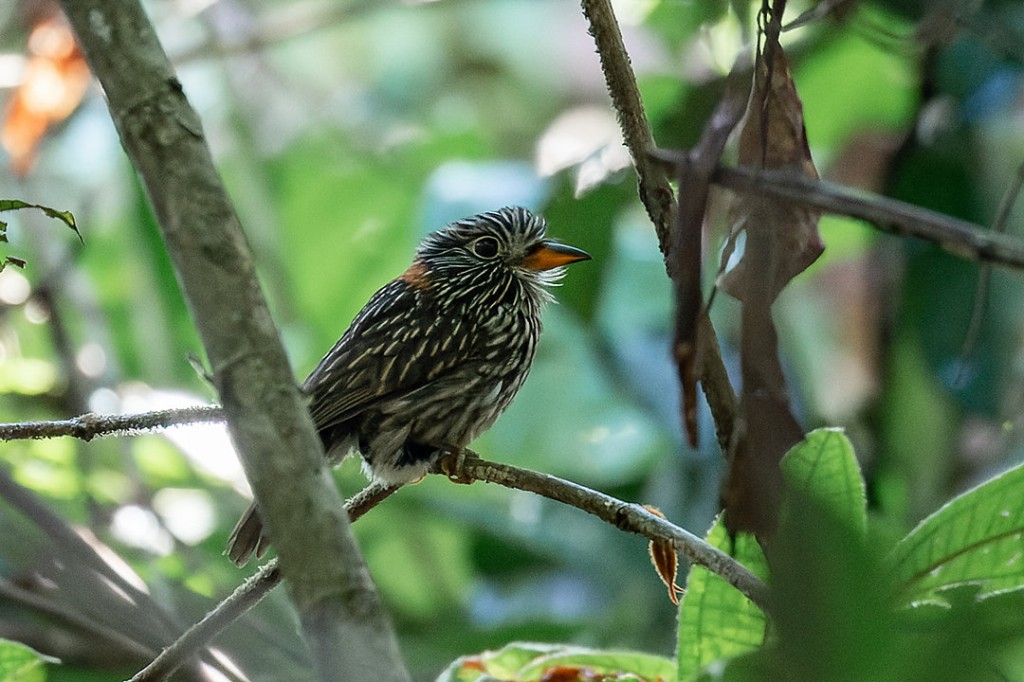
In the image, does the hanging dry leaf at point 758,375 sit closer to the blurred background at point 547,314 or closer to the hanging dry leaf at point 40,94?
the blurred background at point 547,314

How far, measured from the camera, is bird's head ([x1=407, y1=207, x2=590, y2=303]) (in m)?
3.28

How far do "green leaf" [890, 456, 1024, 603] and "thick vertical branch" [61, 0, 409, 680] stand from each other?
2.71 ft

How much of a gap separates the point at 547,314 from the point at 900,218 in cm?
381

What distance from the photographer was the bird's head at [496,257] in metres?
3.28


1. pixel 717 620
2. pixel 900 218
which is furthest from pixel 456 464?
pixel 900 218

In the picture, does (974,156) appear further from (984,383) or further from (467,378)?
(467,378)

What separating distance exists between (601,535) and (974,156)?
1.85 meters

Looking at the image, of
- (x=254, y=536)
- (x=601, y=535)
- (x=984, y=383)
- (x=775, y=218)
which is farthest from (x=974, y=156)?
(x=775, y=218)

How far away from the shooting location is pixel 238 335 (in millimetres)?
1087

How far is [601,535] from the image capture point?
443 centimetres

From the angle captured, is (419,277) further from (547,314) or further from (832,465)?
(832,465)

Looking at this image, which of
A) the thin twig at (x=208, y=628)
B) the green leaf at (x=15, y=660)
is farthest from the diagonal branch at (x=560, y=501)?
the green leaf at (x=15, y=660)

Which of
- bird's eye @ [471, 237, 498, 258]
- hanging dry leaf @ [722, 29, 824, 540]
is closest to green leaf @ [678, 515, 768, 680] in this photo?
hanging dry leaf @ [722, 29, 824, 540]

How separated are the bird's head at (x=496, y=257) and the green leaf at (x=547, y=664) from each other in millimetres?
1477
